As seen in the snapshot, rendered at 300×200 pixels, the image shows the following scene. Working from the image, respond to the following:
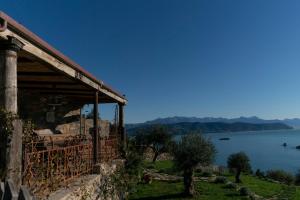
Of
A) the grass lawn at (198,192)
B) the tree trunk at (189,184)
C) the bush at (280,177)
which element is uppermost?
the tree trunk at (189,184)

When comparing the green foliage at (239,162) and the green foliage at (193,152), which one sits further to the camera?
the green foliage at (239,162)

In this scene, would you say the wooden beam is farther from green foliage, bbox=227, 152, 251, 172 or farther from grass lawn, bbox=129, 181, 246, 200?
green foliage, bbox=227, 152, 251, 172

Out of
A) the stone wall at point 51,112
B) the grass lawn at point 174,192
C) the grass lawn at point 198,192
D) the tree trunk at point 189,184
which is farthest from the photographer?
the tree trunk at point 189,184

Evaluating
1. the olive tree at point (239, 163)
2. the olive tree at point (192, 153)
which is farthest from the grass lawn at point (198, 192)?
the olive tree at point (239, 163)

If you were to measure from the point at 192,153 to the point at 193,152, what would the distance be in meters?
0.08

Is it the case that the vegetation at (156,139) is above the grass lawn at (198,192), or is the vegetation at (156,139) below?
above

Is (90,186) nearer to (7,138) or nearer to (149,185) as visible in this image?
(7,138)

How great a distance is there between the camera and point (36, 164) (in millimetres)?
6633

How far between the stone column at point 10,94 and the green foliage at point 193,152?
1456 centimetres

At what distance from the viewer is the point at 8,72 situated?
5.46 metres

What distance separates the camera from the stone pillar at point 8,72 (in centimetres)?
539

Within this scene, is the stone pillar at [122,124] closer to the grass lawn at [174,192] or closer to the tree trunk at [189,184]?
the grass lawn at [174,192]

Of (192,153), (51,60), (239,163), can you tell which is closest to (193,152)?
(192,153)

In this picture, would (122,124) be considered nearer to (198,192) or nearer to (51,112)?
(51,112)
